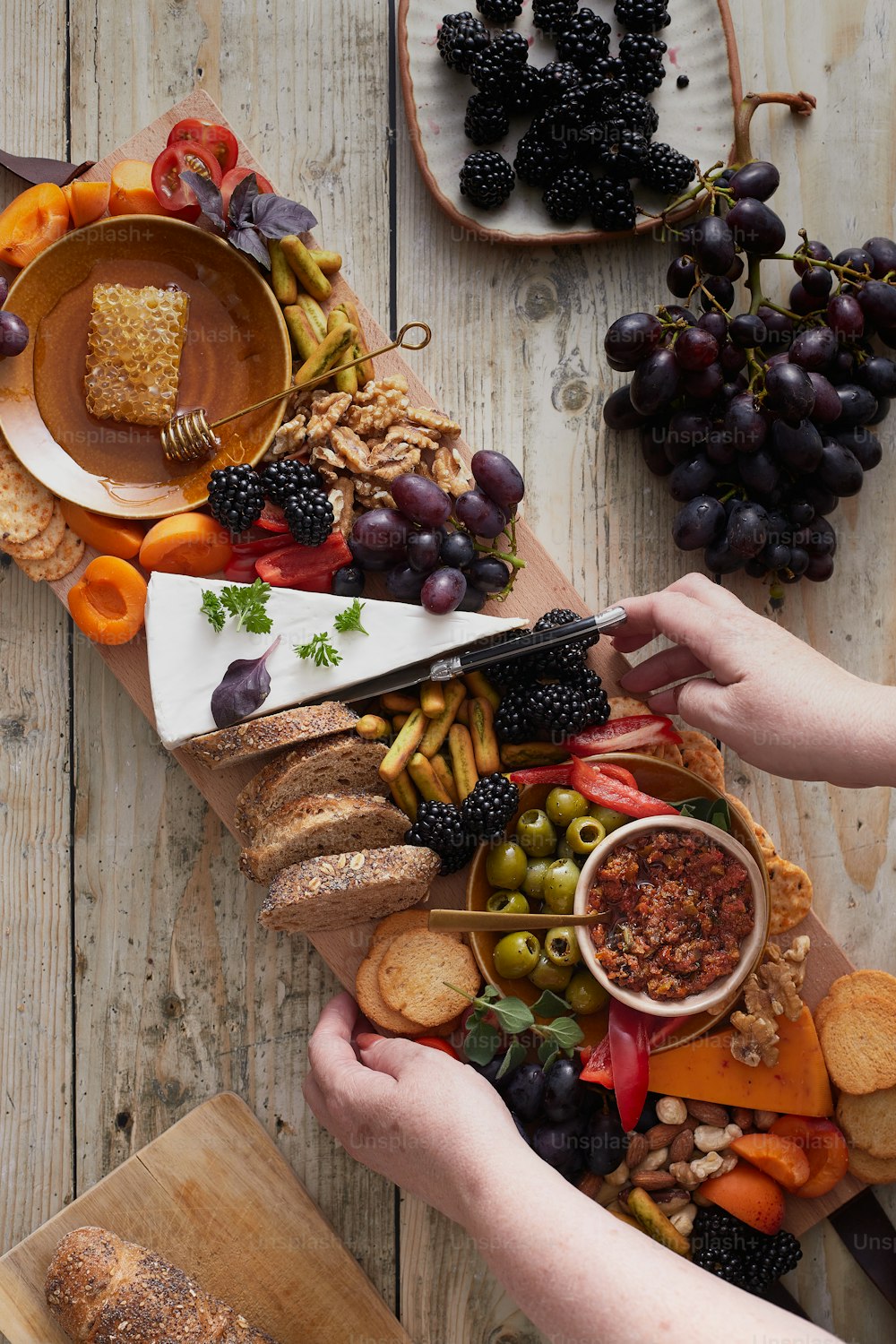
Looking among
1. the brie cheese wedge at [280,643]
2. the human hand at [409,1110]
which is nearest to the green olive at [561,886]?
the human hand at [409,1110]

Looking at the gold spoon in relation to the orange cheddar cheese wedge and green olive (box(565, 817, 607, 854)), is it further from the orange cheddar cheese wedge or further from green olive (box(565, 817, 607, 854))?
the orange cheddar cheese wedge

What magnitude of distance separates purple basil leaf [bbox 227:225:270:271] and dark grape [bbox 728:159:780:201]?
931mm

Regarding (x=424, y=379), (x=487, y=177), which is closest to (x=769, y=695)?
(x=424, y=379)

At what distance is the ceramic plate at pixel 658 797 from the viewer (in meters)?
1.96

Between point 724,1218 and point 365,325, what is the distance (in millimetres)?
1880

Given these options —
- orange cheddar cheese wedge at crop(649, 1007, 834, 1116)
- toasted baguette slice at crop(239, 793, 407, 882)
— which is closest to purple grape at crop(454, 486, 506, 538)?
toasted baguette slice at crop(239, 793, 407, 882)

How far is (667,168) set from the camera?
206cm

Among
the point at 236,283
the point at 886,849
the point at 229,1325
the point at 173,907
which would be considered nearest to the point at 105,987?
the point at 173,907

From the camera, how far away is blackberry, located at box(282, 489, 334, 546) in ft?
6.35

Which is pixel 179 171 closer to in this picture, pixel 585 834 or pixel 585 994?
pixel 585 834

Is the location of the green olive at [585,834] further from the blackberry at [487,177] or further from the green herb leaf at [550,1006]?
the blackberry at [487,177]

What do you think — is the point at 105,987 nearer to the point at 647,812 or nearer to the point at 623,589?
the point at 647,812

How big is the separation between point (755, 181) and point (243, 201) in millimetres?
997

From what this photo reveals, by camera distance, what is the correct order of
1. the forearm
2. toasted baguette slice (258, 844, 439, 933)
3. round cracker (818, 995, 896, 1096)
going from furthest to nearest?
round cracker (818, 995, 896, 1096), toasted baguette slice (258, 844, 439, 933), the forearm
